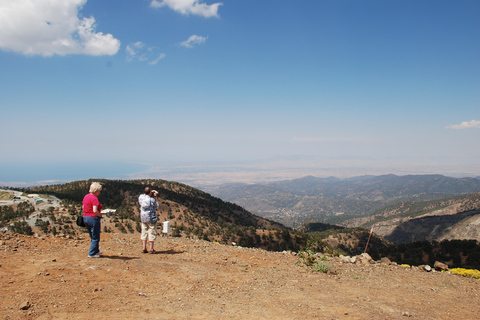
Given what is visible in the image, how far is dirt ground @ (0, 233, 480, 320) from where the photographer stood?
17.7 ft

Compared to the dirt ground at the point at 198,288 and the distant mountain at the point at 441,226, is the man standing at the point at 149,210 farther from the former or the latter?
the distant mountain at the point at 441,226

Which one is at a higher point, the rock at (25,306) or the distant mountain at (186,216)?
the rock at (25,306)

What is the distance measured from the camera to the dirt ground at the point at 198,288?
539 cm

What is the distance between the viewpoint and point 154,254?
396 inches

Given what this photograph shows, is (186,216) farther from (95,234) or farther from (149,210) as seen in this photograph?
(95,234)

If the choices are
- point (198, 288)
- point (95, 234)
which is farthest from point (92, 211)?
point (198, 288)

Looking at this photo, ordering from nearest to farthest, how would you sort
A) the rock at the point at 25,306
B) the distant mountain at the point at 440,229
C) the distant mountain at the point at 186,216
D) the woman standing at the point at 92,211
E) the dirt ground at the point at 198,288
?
the rock at the point at 25,306 → the dirt ground at the point at 198,288 → the woman standing at the point at 92,211 → the distant mountain at the point at 186,216 → the distant mountain at the point at 440,229

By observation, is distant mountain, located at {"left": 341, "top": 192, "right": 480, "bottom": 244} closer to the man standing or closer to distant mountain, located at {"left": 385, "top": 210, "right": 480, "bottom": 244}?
distant mountain, located at {"left": 385, "top": 210, "right": 480, "bottom": 244}

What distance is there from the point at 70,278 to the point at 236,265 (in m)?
5.35

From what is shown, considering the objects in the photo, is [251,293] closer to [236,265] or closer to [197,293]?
[197,293]

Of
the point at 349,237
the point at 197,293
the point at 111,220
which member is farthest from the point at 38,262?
the point at 349,237

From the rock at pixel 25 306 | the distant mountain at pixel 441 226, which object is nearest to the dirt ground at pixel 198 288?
the rock at pixel 25 306

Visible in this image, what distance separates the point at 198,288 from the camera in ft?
22.6

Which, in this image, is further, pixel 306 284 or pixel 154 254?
pixel 154 254
